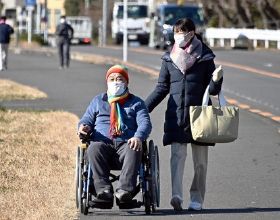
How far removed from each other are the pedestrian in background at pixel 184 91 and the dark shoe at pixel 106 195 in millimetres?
667

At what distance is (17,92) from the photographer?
2730cm

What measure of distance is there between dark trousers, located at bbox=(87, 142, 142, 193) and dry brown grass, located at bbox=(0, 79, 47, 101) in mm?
15881

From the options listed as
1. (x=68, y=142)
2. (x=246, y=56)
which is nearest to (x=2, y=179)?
(x=68, y=142)

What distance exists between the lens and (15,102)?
80.9 feet

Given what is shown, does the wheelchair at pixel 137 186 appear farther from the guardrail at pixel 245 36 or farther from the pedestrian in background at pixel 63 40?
the guardrail at pixel 245 36

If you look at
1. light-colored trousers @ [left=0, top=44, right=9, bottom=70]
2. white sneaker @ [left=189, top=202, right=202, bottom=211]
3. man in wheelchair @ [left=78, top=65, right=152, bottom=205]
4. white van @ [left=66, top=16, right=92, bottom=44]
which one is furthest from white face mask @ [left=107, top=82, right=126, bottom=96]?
white van @ [left=66, top=16, right=92, bottom=44]

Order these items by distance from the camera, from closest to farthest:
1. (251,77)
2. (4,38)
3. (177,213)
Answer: (177,213) → (251,77) → (4,38)

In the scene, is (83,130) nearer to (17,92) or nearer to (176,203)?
(176,203)

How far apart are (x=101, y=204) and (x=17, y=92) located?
17.7 m

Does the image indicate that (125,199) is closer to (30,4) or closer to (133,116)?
(133,116)

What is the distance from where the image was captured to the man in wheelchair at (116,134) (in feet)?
32.1

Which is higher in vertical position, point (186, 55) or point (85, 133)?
point (186, 55)

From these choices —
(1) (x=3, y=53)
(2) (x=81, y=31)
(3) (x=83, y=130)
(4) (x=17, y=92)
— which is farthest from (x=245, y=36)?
(3) (x=83, y=130)

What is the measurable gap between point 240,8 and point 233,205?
60160 millimetres
